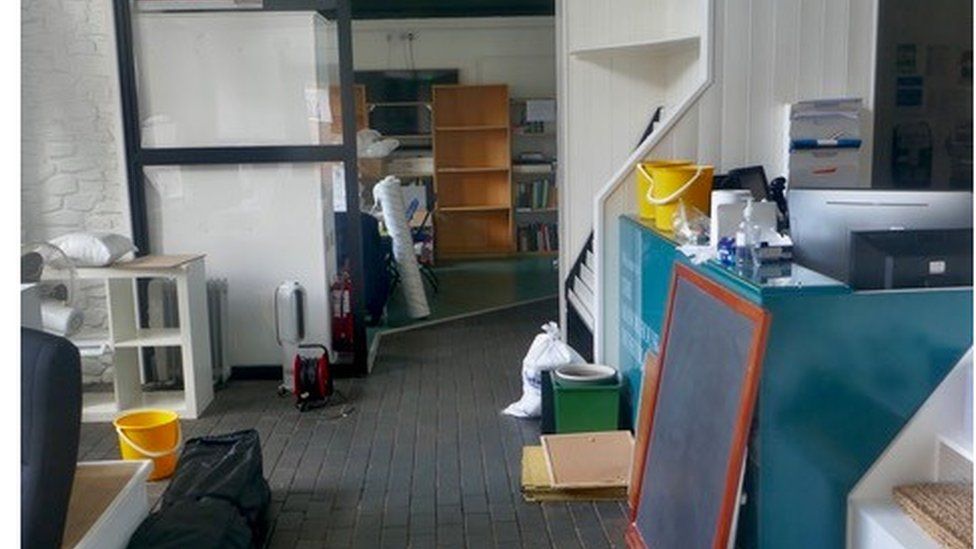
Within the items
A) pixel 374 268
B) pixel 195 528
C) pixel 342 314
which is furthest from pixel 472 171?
pixel 195 528

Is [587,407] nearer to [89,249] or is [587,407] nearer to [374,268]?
[89,249]

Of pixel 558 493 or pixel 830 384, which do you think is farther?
pixel 558 493

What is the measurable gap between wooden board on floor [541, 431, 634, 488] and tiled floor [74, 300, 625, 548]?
98 millimetres

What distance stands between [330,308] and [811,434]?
11.2ft

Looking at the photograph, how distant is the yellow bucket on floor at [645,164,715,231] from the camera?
3398 millimetres

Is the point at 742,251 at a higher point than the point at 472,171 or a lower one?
lower

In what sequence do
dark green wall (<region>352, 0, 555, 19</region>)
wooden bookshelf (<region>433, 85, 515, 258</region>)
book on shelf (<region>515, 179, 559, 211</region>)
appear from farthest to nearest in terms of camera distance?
book on shelf (<region>515, 179, 559, 211</region>) < wooden bookshelf (<region>433, 85, 515, 258</region>) < dark green wall (<region>352, 0, 555, 19</region>)

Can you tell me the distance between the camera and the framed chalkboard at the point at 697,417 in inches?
85.2

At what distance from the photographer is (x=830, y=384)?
2.20 m

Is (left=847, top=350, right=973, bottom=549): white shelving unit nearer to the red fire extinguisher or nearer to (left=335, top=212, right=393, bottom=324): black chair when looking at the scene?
the red fire extinguisher

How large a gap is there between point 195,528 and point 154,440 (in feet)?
3.84

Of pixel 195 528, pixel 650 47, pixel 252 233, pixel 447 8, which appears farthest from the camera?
pixel 447 8

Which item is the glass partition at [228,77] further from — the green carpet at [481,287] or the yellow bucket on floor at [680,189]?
the yellow bucket on floor at [680,189]

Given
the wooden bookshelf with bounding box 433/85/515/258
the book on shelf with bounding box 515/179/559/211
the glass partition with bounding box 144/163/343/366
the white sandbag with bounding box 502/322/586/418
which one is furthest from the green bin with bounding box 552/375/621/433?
the book on shelf with bounding box 515/179/559/211
